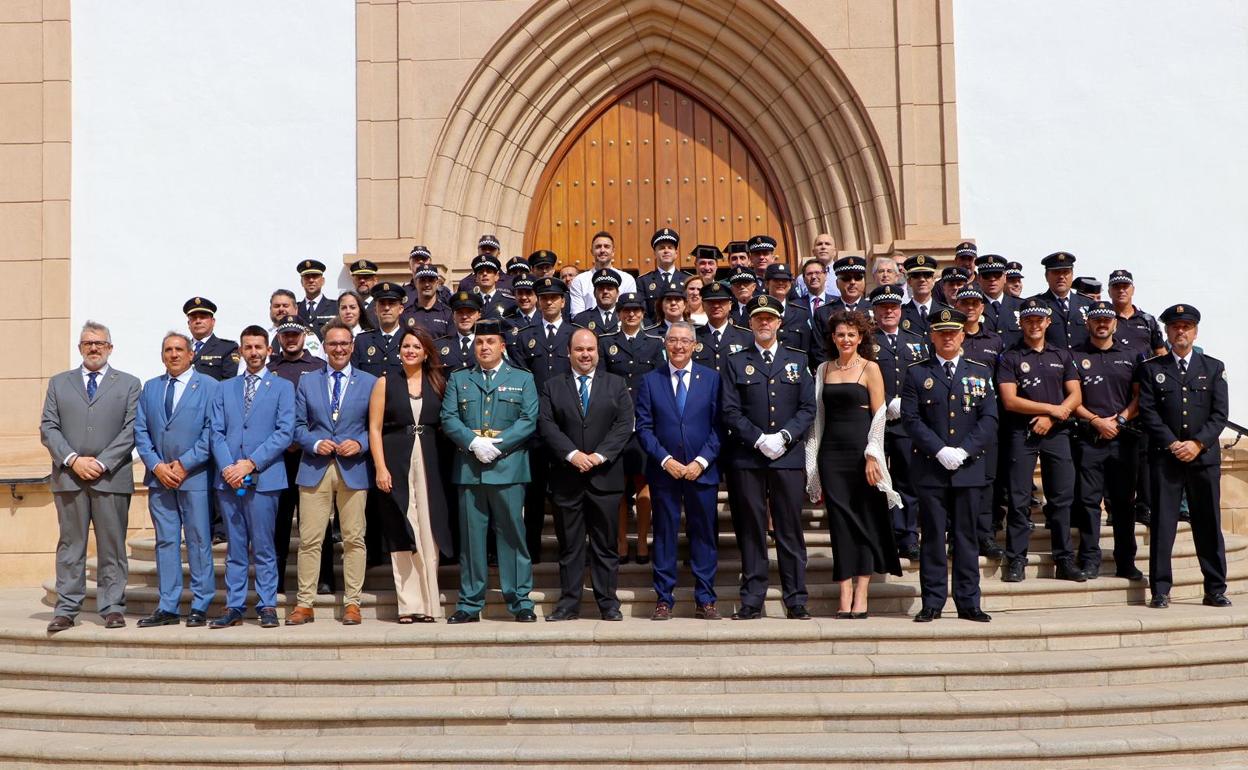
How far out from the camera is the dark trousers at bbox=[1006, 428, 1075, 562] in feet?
22.4

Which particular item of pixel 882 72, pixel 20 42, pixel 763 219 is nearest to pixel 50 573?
pixel 20 42

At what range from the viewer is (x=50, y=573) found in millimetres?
8797

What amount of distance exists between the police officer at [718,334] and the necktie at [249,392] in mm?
2519

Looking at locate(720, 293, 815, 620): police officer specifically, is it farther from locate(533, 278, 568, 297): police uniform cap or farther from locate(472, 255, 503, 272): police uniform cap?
locate(472, 255, 503, 272): police uniform cap

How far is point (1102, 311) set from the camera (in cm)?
709

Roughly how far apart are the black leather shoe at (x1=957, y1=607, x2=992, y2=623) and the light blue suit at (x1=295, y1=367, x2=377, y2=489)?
3219 mm

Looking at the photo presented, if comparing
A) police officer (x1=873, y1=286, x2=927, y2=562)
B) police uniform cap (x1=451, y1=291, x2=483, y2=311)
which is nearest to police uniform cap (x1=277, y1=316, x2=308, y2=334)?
police uniform cap (x1=451, y1=291, x2=483, y2=311)

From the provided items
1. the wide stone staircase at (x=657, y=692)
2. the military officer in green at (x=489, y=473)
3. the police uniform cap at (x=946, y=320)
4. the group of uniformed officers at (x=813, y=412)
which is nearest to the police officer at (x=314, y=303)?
the group of uniformed officers at (x=813, y=412)

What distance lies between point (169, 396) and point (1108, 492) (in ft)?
17.5

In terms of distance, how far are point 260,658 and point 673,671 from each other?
2091 millimetres

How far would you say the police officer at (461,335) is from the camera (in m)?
7.36

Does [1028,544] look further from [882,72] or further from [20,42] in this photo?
[20,42]

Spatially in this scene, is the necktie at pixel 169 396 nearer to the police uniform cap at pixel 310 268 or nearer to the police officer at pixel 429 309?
the police officer at pixel 429 309

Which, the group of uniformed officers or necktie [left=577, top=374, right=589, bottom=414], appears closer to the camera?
the group of uniformed officers
